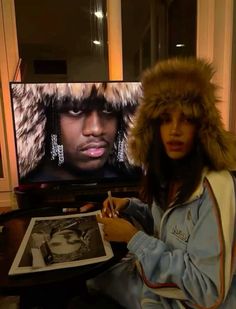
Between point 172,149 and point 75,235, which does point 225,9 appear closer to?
point 172,149

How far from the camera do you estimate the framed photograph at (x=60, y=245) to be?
895 mm

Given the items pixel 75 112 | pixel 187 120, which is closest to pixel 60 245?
pixel 187 120

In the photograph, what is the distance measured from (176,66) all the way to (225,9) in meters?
1.65

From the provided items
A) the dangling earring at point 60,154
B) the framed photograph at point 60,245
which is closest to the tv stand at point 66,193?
the dangling earring at point 60,154

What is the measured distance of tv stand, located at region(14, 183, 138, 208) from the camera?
6.59ft

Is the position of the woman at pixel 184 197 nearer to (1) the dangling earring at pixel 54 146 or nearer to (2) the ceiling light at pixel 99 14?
(1) the dangling earring at pixel 54 146

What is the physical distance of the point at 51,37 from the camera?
7.94 ft

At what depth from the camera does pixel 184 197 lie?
83 cm

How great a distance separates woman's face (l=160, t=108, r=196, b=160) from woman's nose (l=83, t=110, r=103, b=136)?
1.19 meters

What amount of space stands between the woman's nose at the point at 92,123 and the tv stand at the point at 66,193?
0.38 metres

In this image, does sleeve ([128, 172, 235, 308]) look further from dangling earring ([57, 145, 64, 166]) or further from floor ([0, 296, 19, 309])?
dangling earring ([57, 145, 64, 166])

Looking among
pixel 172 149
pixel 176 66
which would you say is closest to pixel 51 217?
pixel 172 149

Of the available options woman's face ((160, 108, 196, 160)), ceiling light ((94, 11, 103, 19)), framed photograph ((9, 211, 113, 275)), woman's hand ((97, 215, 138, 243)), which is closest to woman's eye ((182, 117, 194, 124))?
woman's face ((160, 108, 196, 160))

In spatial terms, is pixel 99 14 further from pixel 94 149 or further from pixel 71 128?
pixel 94 149
